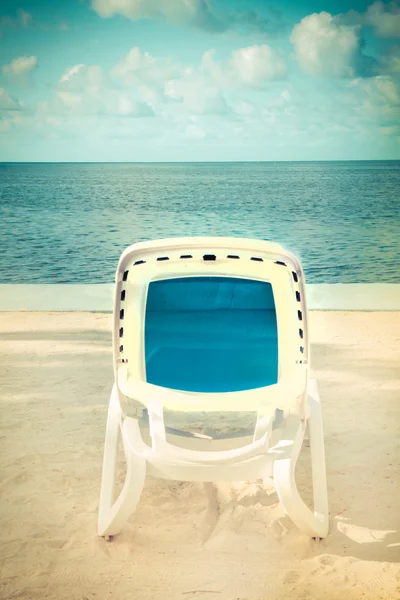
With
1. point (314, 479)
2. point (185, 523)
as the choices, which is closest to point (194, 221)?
point (185, 523)

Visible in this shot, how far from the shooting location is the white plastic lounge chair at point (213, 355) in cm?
237

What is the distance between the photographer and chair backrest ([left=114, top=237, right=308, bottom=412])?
2.36 metres

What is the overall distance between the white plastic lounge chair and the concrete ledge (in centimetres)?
440

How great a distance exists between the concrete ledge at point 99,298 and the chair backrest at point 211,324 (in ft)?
14.4

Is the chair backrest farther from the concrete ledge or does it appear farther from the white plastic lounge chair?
the concrete ledge

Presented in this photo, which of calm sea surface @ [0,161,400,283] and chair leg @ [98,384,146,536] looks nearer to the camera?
chair leg @ [98,384,146,536]

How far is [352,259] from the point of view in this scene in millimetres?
22359

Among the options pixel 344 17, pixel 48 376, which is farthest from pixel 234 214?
pixel 48 376

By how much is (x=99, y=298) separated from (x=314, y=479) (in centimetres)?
521

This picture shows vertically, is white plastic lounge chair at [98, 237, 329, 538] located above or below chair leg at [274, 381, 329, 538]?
above

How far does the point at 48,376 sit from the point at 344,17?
204 ft

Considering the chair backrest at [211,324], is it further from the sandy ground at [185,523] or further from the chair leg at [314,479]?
the sandy ground at [185,523]

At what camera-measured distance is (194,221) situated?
3772 cm

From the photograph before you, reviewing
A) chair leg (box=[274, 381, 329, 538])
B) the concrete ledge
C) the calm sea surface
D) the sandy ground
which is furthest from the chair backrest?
the calm sea surface
